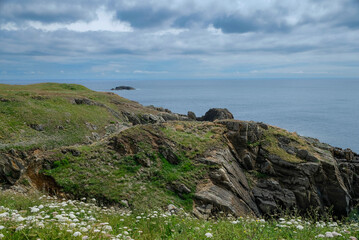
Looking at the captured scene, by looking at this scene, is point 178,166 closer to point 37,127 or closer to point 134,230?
point 134,230

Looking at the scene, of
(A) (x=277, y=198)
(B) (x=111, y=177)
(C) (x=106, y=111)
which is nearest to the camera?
(B) (x=111, y=177)

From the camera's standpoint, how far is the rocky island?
20.0 metres

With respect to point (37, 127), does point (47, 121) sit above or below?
above

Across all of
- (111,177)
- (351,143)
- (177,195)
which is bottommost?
(351,143)

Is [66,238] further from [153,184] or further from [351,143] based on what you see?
[351,143]

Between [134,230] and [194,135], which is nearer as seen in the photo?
[134,230]

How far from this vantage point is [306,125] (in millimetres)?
89000

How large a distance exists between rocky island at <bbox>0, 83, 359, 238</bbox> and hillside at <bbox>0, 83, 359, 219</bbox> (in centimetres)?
8

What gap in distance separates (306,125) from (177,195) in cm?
7992

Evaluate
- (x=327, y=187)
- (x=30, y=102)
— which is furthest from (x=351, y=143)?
(x=30, y=102)

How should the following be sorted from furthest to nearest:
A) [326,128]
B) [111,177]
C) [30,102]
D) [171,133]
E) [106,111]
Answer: [326,128]
[106,111]
[30,102]
[171,133]
[111,177]

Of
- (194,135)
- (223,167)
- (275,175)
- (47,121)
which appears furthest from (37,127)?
(275,175)

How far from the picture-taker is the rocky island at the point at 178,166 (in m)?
20.0

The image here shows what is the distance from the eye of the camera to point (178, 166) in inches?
939
